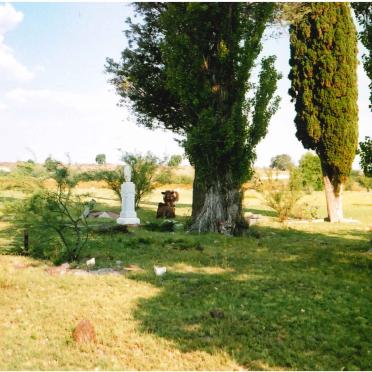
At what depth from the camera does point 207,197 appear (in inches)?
535

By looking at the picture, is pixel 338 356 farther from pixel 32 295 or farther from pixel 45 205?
pixel 45 205

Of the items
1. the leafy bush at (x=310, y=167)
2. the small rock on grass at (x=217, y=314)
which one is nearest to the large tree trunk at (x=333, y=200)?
the small rock on grass at (x=217, y=314)

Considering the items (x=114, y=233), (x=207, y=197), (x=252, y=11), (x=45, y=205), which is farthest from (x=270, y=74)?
(x=45, y=205)

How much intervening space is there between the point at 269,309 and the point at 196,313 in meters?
1.01

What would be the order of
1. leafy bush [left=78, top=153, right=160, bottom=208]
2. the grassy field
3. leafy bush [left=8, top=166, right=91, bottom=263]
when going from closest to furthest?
the grassy field
leafy bush [left=8, top=166, right=91, bottom=263]
leafy bush [left=78, top=153, right=160, bottom=208]

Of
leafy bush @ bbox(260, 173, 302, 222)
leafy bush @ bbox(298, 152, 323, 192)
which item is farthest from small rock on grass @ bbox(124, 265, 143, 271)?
leafy bush @ bbox(298, 152, 323, 192)

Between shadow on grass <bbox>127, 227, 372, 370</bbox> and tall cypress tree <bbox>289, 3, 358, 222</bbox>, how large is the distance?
948 cm

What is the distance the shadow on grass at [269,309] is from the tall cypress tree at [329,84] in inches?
373

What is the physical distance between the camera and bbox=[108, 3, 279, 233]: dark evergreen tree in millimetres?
12797

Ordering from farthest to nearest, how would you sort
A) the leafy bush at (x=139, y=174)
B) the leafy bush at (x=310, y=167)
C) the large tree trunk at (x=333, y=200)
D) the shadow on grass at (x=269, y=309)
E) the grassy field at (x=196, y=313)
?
the leafy bush at (x=310, y=167), the leafy bush at (x=139, y=174), the large tree trunk at (x=333, y=200), the shadow on grass at (x=269, y=309), the grassy field at (x=196, y=313)

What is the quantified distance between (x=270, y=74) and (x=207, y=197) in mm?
4427

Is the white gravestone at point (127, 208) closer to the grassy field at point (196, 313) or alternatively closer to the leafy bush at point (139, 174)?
the leafy bush at point (139, 174)

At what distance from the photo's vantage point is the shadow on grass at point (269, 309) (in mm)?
4352

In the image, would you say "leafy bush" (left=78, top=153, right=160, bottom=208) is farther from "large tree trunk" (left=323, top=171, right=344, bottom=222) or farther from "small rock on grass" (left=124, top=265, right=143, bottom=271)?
"small rock on grass" (left=124, top=265, right=143, bottom=271)
